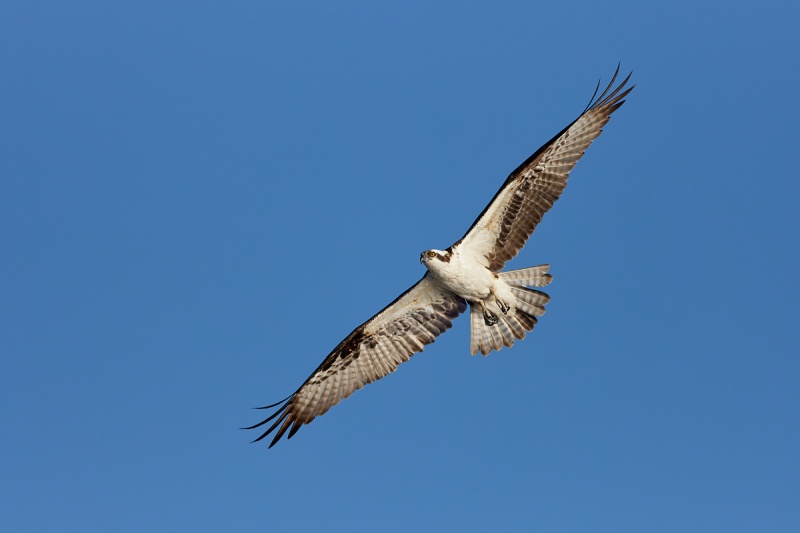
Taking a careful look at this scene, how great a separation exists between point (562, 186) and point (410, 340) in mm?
3718

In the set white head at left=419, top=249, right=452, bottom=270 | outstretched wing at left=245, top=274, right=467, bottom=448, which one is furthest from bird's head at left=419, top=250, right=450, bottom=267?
outstretched wing at left=245, top=274, right=467, bottom=448

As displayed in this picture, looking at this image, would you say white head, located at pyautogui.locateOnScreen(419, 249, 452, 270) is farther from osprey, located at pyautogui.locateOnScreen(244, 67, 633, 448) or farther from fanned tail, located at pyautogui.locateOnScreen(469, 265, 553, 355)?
fanned tail, located at pyautogui.locateOnScreen(469, 265, 553, 355)

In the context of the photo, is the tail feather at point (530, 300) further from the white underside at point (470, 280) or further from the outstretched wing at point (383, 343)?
the outstretched wing at point (383, 343)

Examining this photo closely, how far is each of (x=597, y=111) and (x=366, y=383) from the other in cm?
601

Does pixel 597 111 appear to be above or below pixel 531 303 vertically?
above

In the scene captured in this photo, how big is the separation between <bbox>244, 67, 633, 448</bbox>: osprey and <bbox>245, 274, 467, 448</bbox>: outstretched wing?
0.06 ft

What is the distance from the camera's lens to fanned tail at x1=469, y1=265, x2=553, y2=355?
1622cm

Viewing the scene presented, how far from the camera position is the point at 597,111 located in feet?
52.8

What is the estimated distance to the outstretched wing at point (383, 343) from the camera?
55.2ft

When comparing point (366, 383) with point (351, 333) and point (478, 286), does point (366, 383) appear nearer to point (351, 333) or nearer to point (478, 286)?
point (351, 333)

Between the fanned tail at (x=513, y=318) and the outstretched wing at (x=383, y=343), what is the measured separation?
50 centimetres

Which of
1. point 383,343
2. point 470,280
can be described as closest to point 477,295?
point 470,280

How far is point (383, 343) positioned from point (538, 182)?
3.87 m

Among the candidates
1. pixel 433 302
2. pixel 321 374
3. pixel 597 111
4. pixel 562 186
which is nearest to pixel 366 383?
pixel 321 374
